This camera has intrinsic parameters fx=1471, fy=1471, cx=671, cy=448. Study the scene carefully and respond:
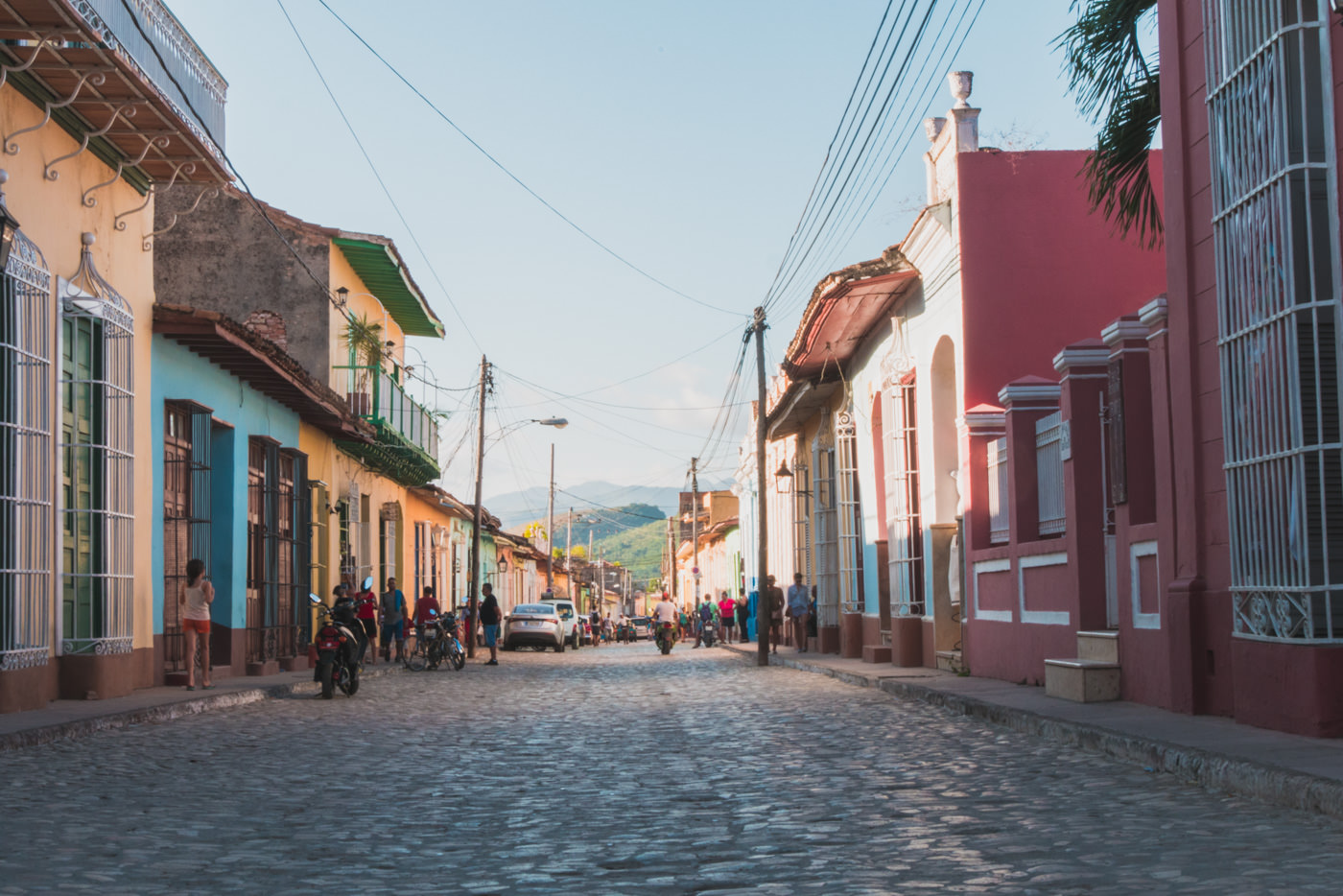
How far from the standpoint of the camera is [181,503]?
58.5 ft

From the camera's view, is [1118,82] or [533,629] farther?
[533,629]

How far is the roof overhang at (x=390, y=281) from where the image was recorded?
26859 mm

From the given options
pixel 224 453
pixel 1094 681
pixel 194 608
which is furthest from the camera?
pixel 224 453

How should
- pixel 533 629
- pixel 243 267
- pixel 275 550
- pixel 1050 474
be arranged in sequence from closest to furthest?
pixel 1050 474, pixel 275 550, pixel 243 267, pixel 533 629

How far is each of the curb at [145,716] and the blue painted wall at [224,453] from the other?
1.52 meters

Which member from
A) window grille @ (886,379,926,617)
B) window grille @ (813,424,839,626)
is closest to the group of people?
window grille @ (813,424,839,626)

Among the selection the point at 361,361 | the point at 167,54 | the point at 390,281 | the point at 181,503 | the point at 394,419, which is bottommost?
the point at 181,503

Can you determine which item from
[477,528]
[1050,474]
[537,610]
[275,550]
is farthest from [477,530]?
[1050,474]

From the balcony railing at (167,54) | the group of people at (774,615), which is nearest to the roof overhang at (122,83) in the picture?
the balcony railing at (167,54)

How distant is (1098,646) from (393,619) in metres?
16.7

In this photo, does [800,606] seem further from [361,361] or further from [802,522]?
[361,361]

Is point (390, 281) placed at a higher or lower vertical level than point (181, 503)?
higher

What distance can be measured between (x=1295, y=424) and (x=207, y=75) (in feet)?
41.2

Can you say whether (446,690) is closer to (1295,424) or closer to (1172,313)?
(1172,313)
